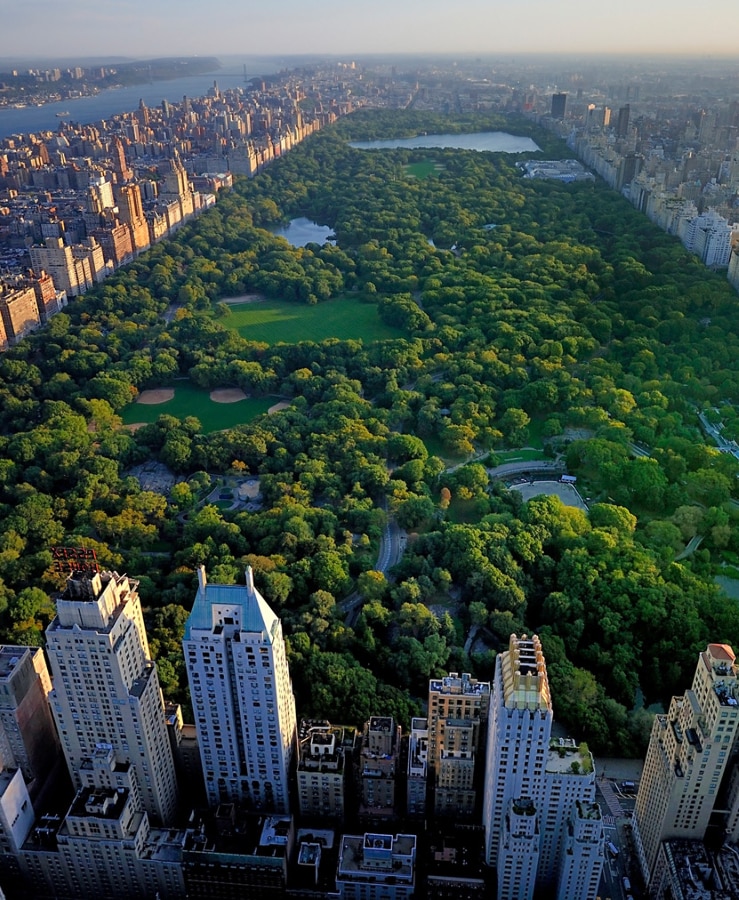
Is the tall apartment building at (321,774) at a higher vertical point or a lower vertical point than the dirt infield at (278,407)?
higher

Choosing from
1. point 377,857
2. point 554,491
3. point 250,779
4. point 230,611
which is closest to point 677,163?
point 554,491

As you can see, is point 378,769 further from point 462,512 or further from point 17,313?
point 17,313

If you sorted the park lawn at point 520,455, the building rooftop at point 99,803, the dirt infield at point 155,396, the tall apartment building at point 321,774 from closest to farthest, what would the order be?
the building rooftop at point 99,803, the tall apartment building at point 321,774, the park lawn at point 520,455, the dirt infield at point 155,396

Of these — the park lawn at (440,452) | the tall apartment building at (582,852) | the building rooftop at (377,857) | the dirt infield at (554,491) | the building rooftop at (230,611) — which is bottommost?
the dirt infield at (554,491)

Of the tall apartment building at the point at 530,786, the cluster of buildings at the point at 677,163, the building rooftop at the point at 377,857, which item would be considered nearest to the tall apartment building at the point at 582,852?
the tall apartment building at the point at 530,786

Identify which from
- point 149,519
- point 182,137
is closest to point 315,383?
point 149,519

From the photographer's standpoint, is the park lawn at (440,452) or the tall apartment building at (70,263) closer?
the park lawn at (440,452)

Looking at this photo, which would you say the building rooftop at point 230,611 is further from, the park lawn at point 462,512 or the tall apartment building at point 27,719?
the park lawn at point 462,512

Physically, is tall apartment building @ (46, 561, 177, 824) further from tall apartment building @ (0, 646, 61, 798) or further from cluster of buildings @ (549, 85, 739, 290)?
cluster of buildings @ (549, 85, 739, 290)
